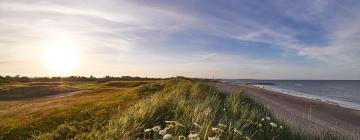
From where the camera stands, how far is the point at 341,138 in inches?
348

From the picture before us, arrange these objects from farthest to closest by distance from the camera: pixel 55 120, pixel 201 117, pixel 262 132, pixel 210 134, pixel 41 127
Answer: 1. pixel 55 120
2. pixel 41 127
3. pixel 262 132
4. pixel 201 117
5. pixel 210 134

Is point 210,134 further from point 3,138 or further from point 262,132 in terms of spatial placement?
A: point 3,138

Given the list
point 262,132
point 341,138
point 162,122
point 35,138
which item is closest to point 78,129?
point 35,138

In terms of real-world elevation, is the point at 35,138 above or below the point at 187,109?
below

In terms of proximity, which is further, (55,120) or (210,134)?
(55,120)

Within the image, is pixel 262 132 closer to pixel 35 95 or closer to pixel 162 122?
pixel 162 122

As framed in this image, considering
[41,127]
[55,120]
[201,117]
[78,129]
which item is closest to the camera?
[201,117]

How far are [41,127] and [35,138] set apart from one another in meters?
3.11

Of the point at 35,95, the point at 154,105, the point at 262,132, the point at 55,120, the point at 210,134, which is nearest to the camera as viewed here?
the point at 210,134

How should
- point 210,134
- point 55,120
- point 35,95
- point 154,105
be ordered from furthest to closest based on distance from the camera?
point 35,95, point 55,120, point 154,105, point 210,134

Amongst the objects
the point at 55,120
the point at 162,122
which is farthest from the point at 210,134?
the point at 55,120

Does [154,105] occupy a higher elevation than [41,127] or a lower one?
higher

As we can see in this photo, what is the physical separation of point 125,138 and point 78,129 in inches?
197

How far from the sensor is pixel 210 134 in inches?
237
